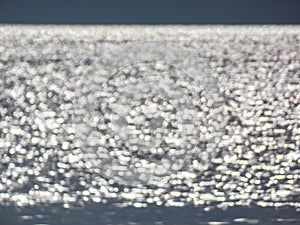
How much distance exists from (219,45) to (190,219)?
0.44 ft

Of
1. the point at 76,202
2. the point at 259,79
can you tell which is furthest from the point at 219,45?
the point at 76,202

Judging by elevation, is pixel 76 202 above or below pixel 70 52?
below

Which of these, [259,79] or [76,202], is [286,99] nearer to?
[259,79]

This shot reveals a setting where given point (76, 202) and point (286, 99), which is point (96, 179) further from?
point (286, 99)

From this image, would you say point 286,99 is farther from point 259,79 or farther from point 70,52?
point 70,52

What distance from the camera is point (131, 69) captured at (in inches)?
15.7

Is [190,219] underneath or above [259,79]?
underneath

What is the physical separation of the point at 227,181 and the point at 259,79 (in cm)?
8

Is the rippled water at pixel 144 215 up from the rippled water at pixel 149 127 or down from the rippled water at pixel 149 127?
down

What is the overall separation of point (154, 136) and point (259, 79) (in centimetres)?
9

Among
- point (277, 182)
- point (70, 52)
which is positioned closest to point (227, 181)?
point (277, 182)

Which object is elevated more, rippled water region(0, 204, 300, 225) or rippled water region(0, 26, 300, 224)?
rippled water region(0, 26, 300, 224)

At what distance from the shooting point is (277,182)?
0.39 meters

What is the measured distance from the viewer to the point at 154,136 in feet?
1.31
